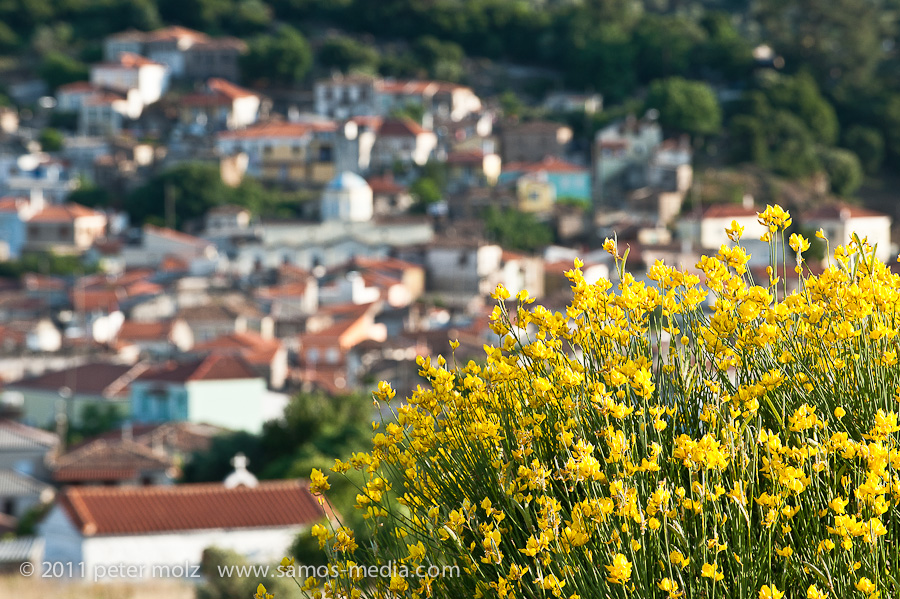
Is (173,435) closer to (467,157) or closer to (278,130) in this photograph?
(467,157)

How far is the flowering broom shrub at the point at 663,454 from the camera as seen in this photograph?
3.47 meters

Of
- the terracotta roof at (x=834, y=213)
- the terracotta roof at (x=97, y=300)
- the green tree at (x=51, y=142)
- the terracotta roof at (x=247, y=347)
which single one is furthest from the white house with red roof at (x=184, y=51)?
the terracotta roof at (x=834, y=213)

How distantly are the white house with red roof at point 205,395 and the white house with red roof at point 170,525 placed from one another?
16371mm

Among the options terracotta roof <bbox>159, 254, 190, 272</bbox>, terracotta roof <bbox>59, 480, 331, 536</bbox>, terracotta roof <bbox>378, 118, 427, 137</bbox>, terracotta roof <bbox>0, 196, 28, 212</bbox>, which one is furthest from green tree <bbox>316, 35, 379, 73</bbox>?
terracotta roof <bbox>59, 480, 331, 536</bbox>

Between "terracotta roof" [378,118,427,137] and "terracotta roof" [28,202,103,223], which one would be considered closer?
"terracotta roof" [28,202,103,223]

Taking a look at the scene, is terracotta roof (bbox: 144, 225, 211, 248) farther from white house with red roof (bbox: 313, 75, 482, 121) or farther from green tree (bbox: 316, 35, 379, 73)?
green tree (bbox: 316, 35, 379, 73)

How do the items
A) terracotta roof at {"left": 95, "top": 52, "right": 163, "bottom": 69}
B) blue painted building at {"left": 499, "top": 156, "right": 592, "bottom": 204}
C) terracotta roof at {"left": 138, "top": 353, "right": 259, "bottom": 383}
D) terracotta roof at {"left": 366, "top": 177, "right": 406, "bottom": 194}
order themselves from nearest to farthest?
terracotta roof at {"left": 138, "top": 353, "right": 259, "bottom": 383}, terracotta roof at {"left": 366, "top": 177, "right": 406, "bottom": 194}, blue painted building at {"left": 499, "top": 156, "right": 592, "bottom": 204}, terracotta roof at {"left": 95, "top": 52, "right": 163, "bottom": 69}

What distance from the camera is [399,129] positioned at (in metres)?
61.6

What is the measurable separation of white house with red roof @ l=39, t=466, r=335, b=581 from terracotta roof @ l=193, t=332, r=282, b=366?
18.8m

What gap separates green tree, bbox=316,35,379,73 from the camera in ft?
236

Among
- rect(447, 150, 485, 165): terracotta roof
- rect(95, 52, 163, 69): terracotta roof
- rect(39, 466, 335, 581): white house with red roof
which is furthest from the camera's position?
rect(95, 52, 163, 69): terracotta roof

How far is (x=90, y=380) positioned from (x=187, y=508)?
808 inches

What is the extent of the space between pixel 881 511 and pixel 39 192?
63.1 metres

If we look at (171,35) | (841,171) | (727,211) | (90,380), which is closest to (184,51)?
(171,35)
